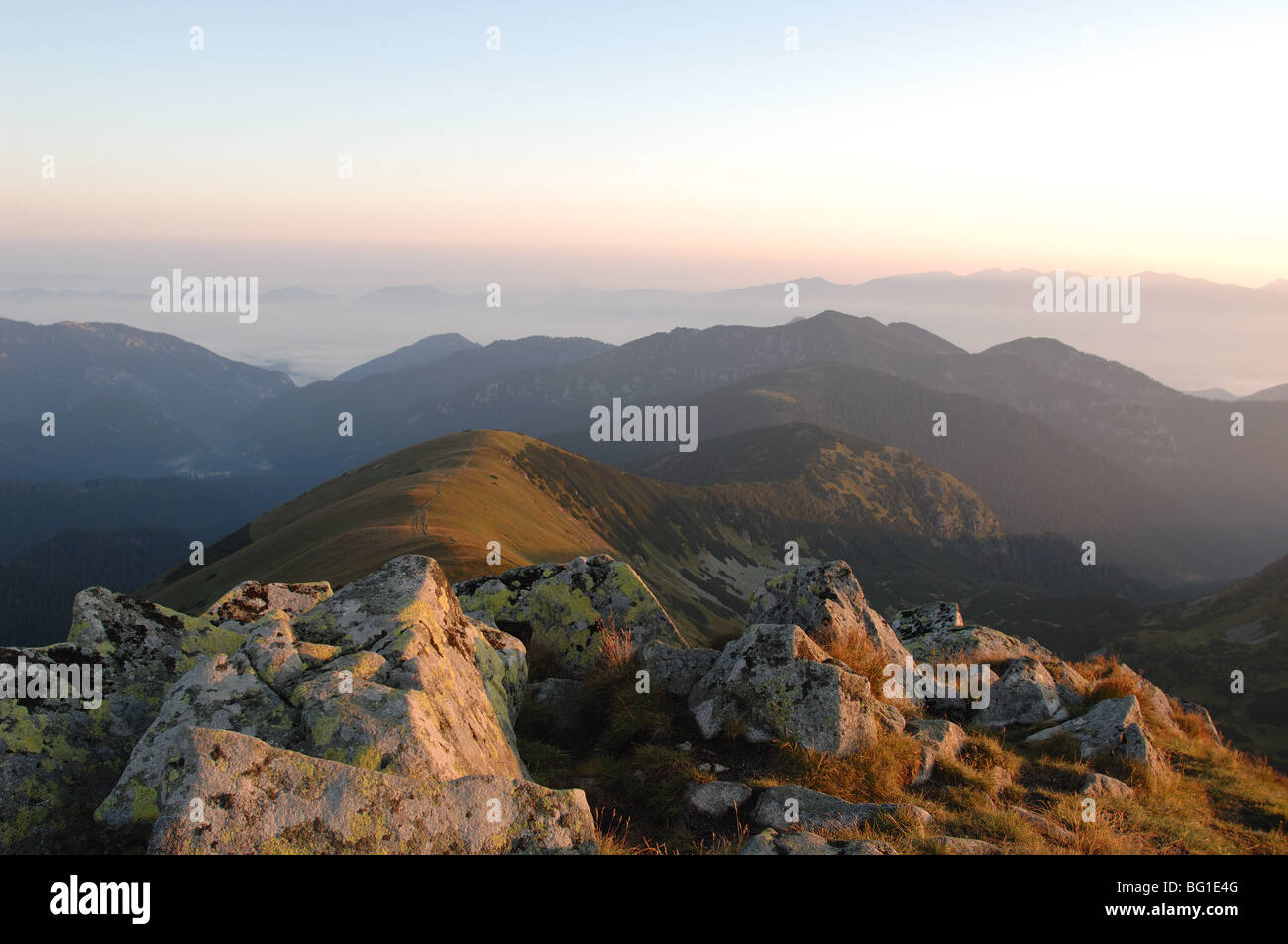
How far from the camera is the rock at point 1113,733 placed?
13773 mm

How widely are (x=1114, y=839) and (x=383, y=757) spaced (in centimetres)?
1007

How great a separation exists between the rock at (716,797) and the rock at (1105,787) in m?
6.61

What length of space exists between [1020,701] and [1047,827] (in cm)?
706

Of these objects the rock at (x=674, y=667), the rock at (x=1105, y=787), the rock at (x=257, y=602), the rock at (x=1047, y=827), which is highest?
the rock at (x=257, y=602)

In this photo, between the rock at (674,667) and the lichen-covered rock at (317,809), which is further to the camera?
the rock at (674,667)

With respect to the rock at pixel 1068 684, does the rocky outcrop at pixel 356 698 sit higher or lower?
higher

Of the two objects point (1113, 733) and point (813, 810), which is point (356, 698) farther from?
point (1113, 733)

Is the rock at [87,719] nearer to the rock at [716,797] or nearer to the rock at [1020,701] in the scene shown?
the rock at [716,797]

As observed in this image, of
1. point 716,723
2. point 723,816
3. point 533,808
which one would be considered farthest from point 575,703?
point 533,808

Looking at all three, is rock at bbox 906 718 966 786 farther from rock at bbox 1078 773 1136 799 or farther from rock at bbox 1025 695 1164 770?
rock at bbox 1025 695 1164 770

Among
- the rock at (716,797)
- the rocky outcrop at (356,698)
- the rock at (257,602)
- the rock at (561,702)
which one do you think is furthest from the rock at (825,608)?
the rock at (257,602)

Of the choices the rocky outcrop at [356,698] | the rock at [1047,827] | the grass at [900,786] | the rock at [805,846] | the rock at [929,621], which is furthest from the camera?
the rock at [929,621]

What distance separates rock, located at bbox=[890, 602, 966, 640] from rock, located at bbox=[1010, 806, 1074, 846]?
12052mm

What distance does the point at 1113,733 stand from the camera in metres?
14.5
